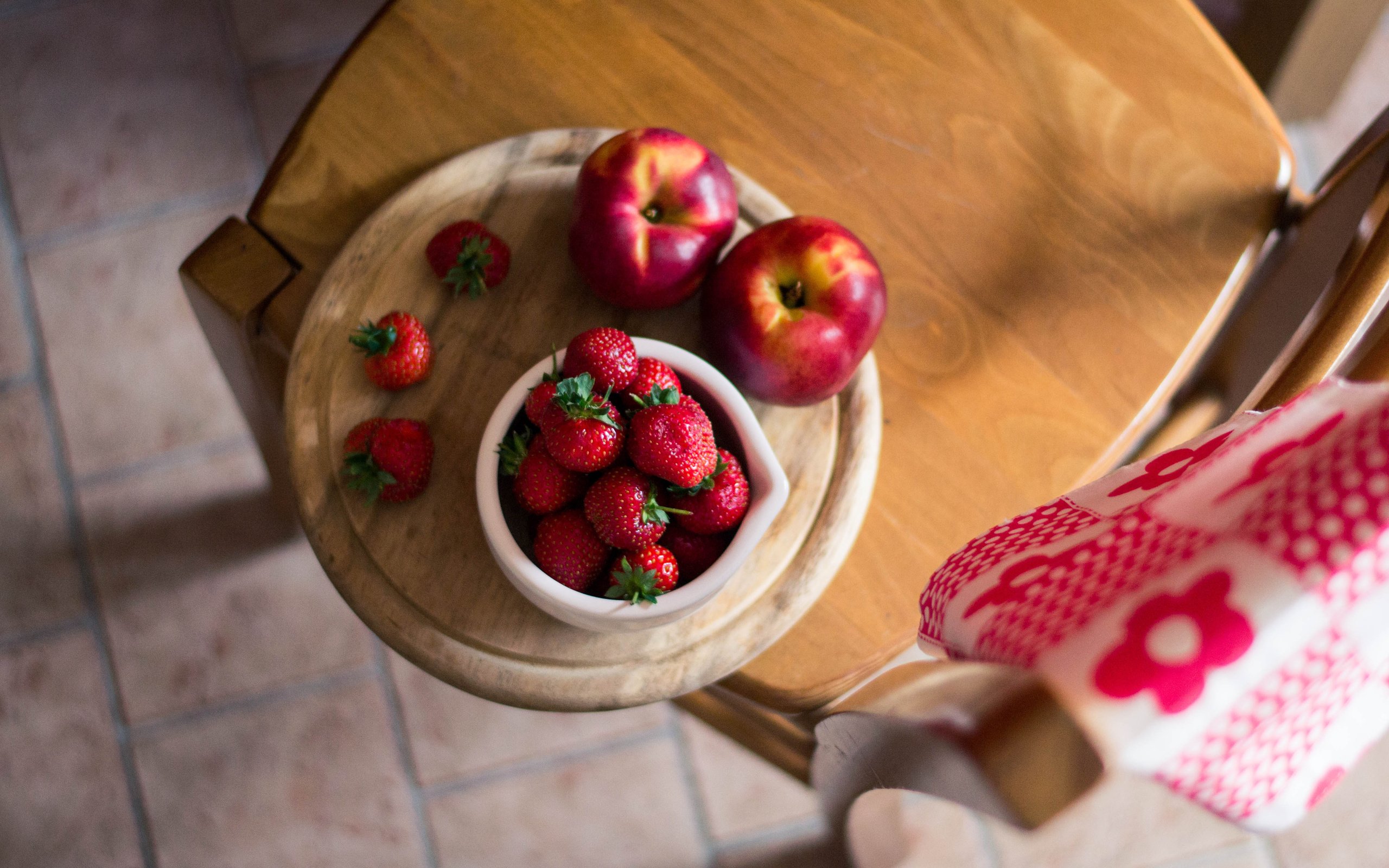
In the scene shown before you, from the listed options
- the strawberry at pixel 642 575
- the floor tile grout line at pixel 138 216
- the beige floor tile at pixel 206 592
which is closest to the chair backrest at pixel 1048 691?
the strawberry at pixel 642 575

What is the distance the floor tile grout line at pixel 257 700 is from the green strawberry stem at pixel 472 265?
0.75 m

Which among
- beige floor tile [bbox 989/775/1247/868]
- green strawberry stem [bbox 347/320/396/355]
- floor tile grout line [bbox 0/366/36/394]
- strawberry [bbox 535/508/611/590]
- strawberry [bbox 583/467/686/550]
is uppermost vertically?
strawberry [bbox 583/467/686/550]

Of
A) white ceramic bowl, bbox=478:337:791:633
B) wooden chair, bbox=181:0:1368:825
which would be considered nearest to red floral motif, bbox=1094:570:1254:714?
white ceramic bowl, bbox=478:337:791:633

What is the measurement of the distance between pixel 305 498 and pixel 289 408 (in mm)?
65

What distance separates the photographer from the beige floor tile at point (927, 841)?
42.0 inches

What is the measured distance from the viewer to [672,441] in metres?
0.55

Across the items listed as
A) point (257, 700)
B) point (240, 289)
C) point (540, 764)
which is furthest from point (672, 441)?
point (257, 700)

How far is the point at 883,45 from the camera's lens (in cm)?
76

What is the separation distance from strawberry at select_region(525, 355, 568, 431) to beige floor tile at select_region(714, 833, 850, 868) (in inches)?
33.4

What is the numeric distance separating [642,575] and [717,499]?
63mm

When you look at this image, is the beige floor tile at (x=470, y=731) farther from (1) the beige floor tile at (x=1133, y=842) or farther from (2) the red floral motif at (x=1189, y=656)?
(2) the red floral motif at (x=1189, y=656)

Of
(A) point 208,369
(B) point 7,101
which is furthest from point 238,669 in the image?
(B) point 7,101

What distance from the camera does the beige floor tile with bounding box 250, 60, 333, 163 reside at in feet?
4.42

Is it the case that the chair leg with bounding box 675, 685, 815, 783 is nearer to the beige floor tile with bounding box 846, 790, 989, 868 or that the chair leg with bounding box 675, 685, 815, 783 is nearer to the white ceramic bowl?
the white ceramic bowl
